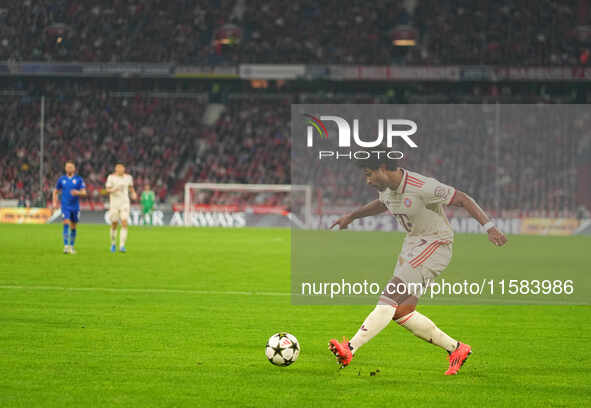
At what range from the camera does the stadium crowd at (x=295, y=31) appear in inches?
1847

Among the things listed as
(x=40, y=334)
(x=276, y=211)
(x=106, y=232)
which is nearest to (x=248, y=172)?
(x=276, y=211)

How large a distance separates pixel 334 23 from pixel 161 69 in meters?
9.95

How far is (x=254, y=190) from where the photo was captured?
42.1 m

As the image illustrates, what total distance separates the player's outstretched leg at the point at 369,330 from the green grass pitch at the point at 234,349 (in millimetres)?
182

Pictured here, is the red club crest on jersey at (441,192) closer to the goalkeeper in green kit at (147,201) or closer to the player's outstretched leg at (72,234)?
the player's outstretched leg at (72,234)

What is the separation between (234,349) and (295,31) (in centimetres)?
4173

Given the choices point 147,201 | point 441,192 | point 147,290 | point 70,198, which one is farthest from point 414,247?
point 147,201

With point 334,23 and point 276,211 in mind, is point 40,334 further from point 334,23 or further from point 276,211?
point 334,23

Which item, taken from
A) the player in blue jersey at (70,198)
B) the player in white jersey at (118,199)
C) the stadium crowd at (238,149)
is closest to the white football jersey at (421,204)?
the player in blue jersey at (70,198)

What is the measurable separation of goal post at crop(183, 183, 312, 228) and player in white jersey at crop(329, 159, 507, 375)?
30.9 metres

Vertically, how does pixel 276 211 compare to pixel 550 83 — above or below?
below

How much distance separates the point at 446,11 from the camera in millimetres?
48906

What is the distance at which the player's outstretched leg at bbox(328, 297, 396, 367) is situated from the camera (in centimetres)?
737

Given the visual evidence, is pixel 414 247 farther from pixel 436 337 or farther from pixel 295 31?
pixel 295 31
